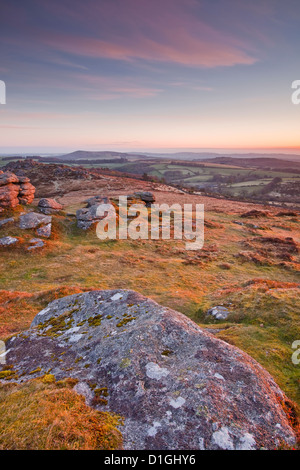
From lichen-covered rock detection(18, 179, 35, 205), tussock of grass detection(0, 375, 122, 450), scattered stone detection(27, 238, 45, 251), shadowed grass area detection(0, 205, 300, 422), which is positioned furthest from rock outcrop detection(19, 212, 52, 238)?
tussock of grass detection(0, 375, 122, 450)

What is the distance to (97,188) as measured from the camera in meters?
82.7

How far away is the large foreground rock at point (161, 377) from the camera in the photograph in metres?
4.30

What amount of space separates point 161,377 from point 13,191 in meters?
36.8

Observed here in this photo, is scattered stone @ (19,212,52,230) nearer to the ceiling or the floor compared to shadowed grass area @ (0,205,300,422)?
nearer to the ceiling

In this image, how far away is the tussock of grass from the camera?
3.72 metres

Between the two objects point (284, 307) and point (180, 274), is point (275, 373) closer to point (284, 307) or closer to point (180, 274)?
point (284, 307)

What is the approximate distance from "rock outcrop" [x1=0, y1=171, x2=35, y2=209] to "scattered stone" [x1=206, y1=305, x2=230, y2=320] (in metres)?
31.1

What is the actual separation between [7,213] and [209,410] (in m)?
35.1

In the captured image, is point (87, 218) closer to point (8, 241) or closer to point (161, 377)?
point (8, 241)

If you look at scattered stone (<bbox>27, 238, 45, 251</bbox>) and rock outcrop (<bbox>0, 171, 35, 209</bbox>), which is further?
rock outcrop (<bbox>0, 171, 35, 209</bbox>)

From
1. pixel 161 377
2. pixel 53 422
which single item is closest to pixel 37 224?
pixel 161 377

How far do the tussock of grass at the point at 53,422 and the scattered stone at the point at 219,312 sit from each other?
1082 cm

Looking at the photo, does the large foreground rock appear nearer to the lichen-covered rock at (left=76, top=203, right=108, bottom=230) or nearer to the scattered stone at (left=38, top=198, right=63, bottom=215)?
the lichen-covered rock at (left=76, top=203, right=108, bottom=230)

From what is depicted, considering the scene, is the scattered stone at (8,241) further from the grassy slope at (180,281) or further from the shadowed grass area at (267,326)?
the shadowed grass area at (267,326)
